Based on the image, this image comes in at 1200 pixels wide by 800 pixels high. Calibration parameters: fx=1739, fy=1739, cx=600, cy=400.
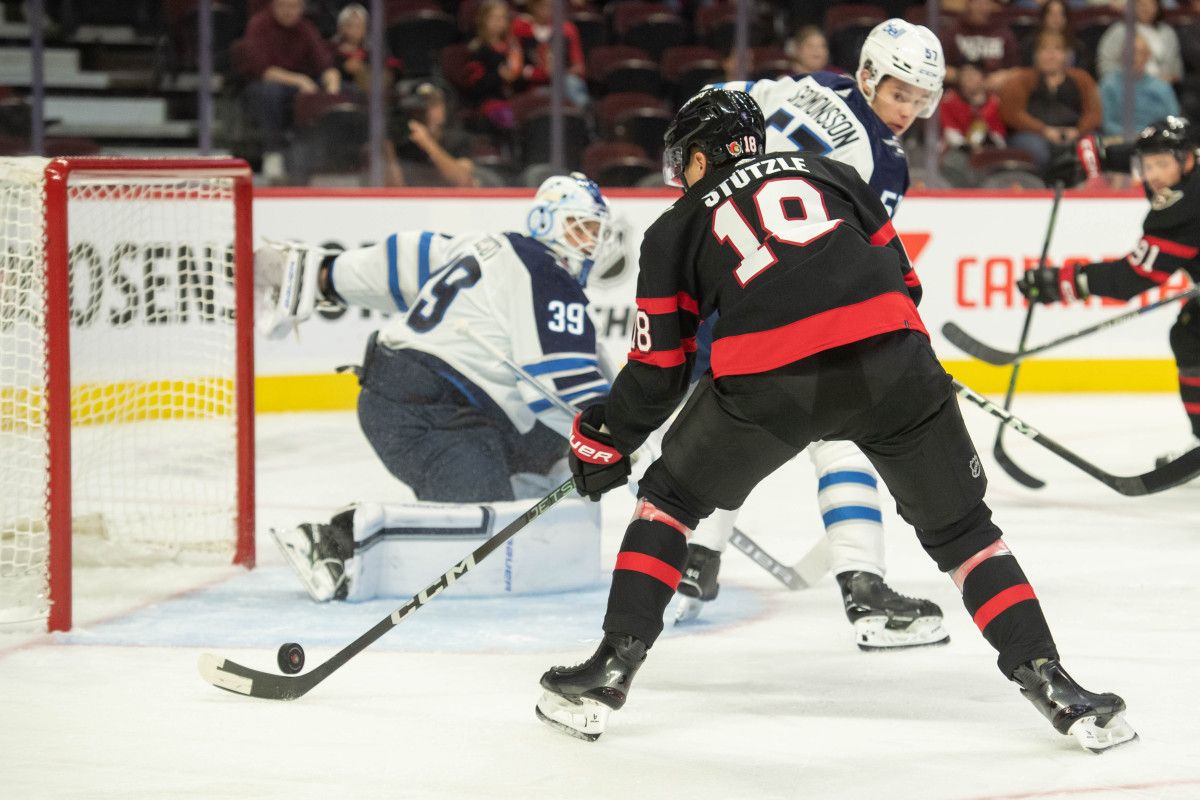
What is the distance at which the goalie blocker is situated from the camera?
3.49 metres

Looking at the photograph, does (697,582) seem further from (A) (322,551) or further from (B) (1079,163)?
(B) (1079,163)

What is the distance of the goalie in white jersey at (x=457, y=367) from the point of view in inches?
138

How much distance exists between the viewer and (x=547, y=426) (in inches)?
151

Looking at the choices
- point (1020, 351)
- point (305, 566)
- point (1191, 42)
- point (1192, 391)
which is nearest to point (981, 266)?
point (1191, 42)

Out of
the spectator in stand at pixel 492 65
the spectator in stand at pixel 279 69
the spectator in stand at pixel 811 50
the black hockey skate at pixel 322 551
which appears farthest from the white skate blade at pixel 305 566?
the spectator in stand at pixel 811 50

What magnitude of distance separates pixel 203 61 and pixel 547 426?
3.21m

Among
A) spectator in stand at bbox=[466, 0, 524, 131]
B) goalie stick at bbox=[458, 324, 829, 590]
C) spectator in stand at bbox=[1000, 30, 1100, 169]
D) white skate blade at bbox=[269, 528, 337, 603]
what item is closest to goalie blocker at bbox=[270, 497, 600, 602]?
white skate blade at bbox=[269, 528, 337, 603]

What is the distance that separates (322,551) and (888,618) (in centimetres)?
114

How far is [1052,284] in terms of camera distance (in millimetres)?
5078

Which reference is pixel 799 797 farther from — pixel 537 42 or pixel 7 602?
pixel 537 42

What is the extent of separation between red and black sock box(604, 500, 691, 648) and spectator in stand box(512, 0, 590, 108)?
15.1ft

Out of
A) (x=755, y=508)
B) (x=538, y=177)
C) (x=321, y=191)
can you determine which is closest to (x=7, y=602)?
(x=755, y=508)

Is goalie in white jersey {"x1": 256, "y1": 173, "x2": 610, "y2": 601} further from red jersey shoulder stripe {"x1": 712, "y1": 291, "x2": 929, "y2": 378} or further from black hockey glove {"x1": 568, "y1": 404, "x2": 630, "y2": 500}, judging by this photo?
red jersey shoulder stripe {"x1": 712, "y1": 291, "x2": 929, "y2": 378}

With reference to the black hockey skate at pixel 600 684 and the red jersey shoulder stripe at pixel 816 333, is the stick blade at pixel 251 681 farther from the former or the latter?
the red jersey shoulder stripe at pixel 816 333
